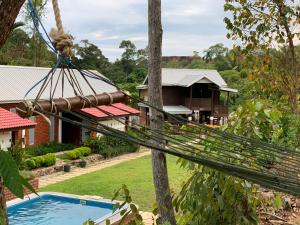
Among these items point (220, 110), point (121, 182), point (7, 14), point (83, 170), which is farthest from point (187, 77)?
point (7, 14)

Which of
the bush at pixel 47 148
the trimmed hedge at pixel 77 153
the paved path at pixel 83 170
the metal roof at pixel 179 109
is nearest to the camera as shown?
the paved path at pixel 83 170

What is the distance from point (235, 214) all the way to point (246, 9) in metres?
4.50

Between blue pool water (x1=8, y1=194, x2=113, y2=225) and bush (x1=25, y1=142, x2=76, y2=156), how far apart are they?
3890mm

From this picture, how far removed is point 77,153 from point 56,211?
4.68 metres

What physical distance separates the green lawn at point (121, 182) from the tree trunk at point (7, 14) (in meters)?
6.99

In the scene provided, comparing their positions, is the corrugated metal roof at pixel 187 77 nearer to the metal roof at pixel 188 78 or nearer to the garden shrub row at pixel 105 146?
the metal roof at pixel 188 78

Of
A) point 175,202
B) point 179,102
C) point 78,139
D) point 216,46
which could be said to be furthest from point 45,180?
point 216,46

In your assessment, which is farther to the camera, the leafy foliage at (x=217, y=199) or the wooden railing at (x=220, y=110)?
the wooden railing at (x=220, y=110)

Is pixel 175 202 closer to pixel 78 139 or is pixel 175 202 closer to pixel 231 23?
pixel 231 23

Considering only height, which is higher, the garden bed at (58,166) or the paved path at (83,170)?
the garden bed at (58,166)

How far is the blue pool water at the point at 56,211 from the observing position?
24.6 feet

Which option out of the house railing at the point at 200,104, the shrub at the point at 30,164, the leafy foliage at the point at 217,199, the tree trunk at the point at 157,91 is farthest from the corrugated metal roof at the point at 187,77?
the leafy foliage at the point at 217,199

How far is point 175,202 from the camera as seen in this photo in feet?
8.29

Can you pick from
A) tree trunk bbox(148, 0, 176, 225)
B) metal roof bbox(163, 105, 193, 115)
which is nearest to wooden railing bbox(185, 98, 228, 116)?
metal roof bbox(163, 105, 193, 115)
